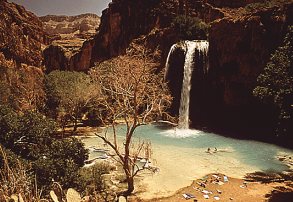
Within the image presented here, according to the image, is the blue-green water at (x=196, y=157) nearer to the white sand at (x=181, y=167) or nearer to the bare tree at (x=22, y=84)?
the white sand at (x=181, y=167)

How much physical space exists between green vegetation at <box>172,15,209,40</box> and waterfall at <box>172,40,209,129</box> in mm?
5841

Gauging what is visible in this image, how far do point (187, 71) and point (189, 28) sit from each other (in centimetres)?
1005

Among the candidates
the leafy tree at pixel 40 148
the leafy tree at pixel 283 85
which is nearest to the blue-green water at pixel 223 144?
the leafy tree at pixel 283 85

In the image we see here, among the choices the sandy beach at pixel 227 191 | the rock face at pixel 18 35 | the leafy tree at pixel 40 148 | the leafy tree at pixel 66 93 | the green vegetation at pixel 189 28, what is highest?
the green vegetation at pixel 189 28

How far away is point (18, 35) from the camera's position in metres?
31.5

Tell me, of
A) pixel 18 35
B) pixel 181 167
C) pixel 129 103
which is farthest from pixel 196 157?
pixel 18 35

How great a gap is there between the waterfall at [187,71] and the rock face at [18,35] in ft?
61.1

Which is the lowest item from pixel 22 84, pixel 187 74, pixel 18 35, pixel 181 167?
pixel 181 167

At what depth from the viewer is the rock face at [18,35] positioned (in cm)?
2972

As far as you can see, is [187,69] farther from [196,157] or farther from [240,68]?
[196,157]

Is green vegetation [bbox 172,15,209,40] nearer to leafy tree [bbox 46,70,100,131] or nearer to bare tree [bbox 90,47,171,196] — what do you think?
bare tree [bbox 90,47,171,196]

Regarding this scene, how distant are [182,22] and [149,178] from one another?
1215 inches

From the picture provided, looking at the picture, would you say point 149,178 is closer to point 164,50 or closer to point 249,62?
point 249,62

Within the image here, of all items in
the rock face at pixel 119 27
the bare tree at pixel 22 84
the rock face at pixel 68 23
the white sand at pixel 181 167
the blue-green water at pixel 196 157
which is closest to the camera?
the white sand at pixel 181 167
